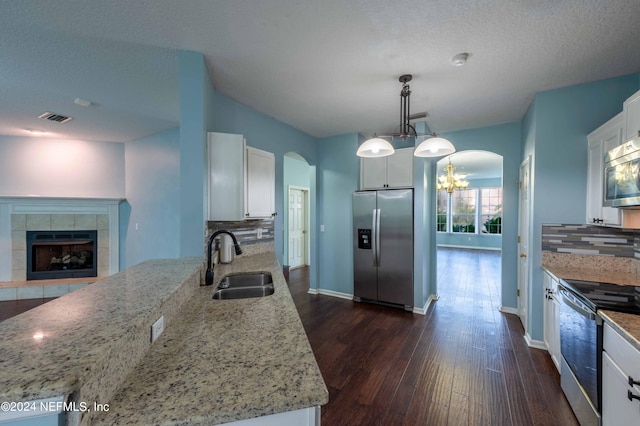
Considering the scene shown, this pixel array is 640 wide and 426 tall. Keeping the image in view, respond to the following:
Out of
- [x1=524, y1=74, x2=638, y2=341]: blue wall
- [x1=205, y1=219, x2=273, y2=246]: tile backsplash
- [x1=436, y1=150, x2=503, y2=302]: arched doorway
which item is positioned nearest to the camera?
[x1=524, y1=74, x2=638, y2=341]: blue wall

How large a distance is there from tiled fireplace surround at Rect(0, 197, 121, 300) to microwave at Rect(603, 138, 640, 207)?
6629 millimetres

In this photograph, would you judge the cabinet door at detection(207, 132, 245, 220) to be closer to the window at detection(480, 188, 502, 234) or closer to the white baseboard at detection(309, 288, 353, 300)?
the white baseboard at detection(309, 288, 353, 300)

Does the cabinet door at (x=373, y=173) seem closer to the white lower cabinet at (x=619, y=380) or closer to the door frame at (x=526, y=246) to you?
the door frame at (x=526, y=246)

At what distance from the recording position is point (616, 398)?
4.32 ft

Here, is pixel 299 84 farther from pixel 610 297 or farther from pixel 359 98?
pixel 610 297

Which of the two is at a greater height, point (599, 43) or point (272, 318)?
point (599, 43)

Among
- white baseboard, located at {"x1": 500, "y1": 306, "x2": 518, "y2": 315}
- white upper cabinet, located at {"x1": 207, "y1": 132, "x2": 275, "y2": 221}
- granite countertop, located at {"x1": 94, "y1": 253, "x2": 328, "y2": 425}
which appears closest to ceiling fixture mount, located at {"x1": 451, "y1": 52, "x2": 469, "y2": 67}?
white upper cabinet, located at {"x1": 207, "y1": 132, "x2": 275, "y2": 221}

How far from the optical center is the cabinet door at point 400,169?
3682 millimetres

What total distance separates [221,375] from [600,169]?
3.19m

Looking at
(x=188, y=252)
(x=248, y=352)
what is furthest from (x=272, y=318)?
(x=188, y=252)

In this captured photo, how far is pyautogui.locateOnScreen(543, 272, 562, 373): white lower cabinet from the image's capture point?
2.23 metres

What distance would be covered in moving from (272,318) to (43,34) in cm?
257

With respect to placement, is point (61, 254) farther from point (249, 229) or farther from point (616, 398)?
point (616, 398)

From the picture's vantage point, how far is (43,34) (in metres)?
1.81
